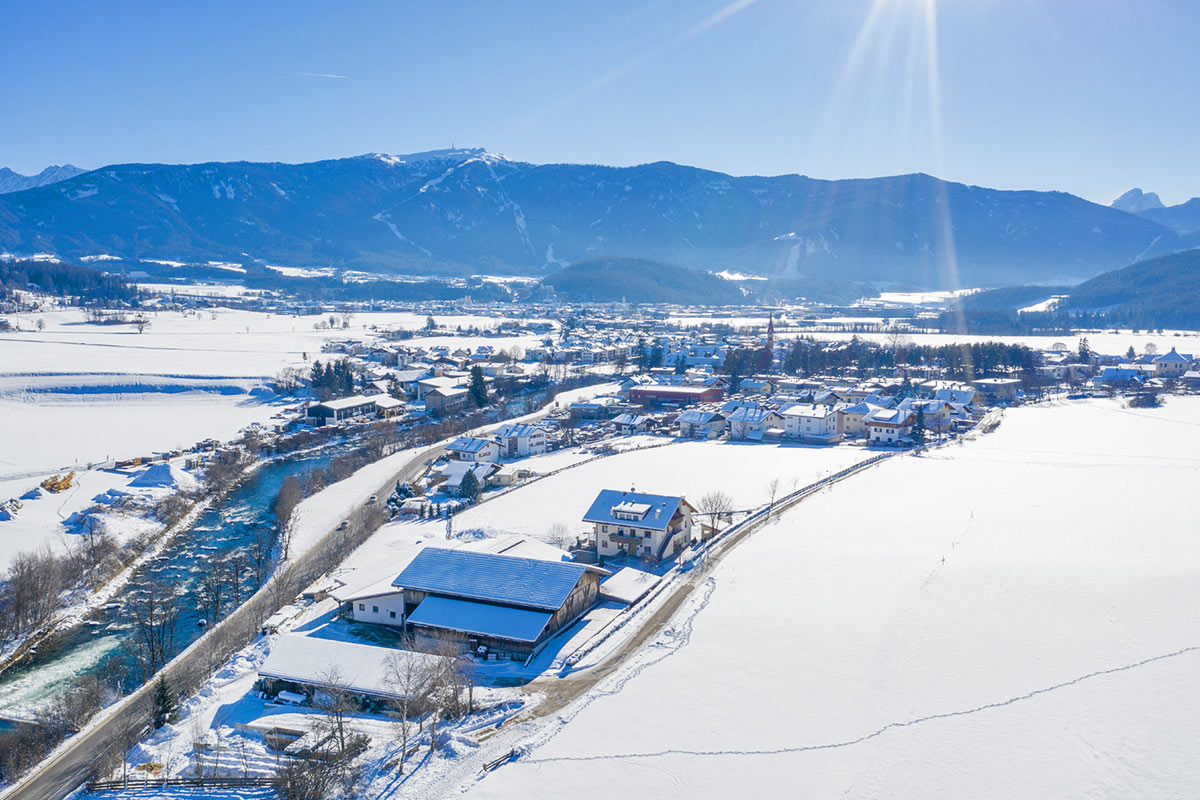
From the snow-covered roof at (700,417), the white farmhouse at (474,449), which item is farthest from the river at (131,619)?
the snow-covered roof at (700,417)

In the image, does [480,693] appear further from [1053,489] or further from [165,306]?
[165,306]

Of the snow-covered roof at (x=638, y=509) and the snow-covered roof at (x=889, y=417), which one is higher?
the snow-covered roof at (x=889, y=417)

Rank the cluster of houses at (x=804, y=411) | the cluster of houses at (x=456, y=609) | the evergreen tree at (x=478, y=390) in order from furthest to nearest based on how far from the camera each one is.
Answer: the evergreen tree at (x=478, y=390) → the cluster of houses at (x=804, y=411) → the cluster of houses at (x=456, y=609)

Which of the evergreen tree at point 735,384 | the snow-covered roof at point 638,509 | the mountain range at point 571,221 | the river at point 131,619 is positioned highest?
the mountain range at point 571,221

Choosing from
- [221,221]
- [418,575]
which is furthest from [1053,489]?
[221,221]

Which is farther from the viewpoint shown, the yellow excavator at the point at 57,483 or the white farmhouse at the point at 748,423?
the white farmhouse at the point at 748,423

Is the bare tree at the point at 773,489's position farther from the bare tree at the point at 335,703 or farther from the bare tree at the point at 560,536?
the bare tree at the point at 335,703

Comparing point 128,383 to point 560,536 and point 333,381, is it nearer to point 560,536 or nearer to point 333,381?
point 333,381
